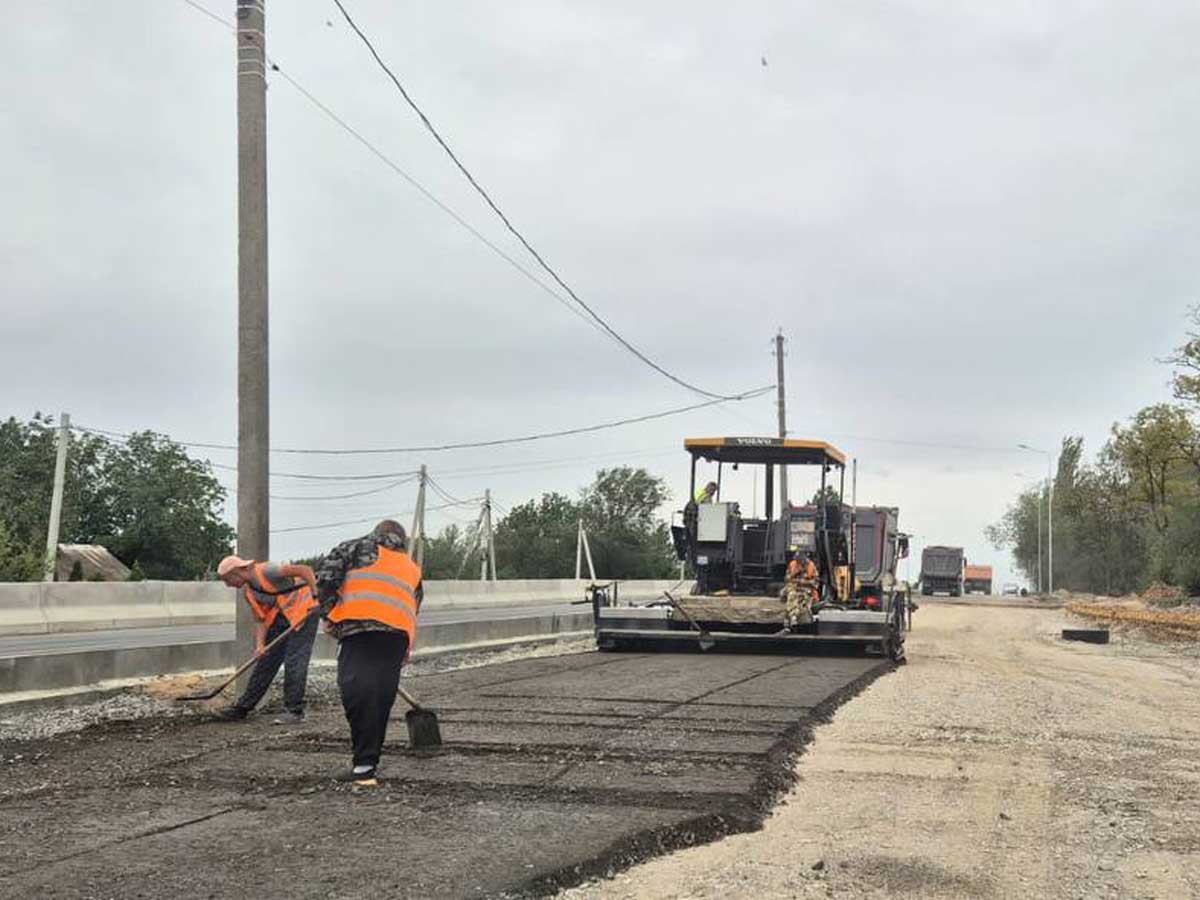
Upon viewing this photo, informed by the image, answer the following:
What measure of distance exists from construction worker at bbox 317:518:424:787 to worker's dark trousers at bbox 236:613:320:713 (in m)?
2.78

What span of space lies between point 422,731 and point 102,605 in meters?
18.3

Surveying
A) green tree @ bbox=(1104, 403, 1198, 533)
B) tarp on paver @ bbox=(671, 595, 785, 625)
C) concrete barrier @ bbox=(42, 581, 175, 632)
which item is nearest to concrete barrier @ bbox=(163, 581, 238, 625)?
concrete barrier @ bbox=(42, 581, 175, 632)

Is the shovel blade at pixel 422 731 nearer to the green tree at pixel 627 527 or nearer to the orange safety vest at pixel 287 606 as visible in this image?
the orange safety vest at pixel 287 606

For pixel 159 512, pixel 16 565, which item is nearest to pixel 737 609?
pixel 16 565

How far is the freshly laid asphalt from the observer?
5047mm

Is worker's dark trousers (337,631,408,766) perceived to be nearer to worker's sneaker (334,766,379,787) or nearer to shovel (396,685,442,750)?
worker's sneaker (334,766,379,787)

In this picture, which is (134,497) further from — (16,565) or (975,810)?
(975,810)

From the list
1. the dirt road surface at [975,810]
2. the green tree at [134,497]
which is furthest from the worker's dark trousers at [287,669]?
the green tree at [134,497]

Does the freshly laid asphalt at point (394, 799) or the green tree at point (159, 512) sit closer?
the freshly laid asphalt at point (394, 799)

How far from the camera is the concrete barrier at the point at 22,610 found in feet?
70.1

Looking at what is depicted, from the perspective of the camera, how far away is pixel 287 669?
9969mm

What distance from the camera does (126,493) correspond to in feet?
163

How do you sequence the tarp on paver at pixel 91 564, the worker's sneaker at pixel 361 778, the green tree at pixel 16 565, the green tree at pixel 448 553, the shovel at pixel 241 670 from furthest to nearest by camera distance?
the green tree at pixel 448 553
the tarp on paver at pixel 91 564
the green tree at pixel 16 565
the shovel at pixel 241 670
the worker's sneaker at pixel 361 778

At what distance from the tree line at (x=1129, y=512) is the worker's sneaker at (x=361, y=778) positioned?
125 ft
